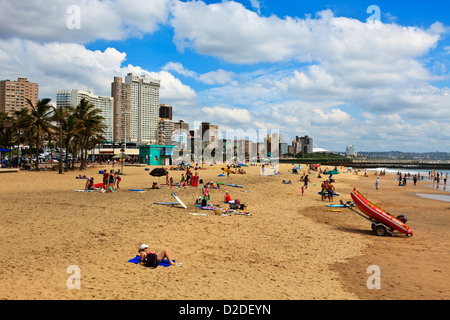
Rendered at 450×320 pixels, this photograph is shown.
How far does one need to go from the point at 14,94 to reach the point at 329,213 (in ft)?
696

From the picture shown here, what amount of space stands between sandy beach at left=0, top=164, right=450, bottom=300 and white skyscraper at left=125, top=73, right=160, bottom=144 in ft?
575

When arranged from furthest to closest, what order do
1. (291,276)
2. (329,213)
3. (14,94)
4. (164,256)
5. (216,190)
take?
(14,94)
(216,190)
(329,213)
(164,256)
(291,276)

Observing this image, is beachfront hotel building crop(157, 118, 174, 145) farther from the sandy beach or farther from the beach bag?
the beach bag

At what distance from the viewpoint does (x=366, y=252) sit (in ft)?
32.5

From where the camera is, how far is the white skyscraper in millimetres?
183625

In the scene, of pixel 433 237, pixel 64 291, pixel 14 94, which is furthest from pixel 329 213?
pixel 14 94

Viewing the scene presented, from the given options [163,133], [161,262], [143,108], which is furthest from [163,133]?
[161,262]

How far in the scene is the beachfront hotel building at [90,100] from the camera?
144875mm

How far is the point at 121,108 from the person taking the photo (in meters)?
176

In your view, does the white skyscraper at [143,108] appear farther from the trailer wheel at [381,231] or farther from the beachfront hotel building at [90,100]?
the trailer wheel at [381,231]

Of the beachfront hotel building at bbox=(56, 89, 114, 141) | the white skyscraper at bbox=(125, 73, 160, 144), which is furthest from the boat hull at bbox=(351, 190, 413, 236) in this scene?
the white skyscraper at bbox=(125, 73, 160, 144)

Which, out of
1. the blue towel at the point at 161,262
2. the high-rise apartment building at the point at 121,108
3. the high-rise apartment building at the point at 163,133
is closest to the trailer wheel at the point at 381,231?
the blue towel at the point at 161,262

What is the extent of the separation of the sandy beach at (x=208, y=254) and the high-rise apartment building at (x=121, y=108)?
543 ft

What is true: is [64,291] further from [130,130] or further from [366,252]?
[130,130]
